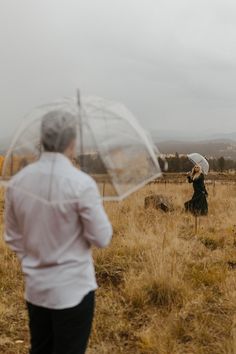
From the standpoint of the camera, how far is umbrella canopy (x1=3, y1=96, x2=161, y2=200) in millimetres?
2623

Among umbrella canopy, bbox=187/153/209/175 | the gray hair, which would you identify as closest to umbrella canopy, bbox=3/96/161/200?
the gray hair

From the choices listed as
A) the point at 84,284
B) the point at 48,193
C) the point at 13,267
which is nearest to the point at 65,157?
the point at 48,193

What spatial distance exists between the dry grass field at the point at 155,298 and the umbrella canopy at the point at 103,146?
202 cm

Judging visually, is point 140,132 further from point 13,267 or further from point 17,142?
point 13,267

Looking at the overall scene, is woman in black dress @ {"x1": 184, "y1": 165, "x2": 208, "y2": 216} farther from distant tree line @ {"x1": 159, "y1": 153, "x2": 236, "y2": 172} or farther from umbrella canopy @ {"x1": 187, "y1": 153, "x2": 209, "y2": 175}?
distant tree line @ {"x1": 159, "y1": 153, "x2": 236, "y2": 172}

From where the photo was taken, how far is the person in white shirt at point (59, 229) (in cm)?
246

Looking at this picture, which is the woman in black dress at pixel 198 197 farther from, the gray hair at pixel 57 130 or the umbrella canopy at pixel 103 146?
the gray hair at pixel 57 130

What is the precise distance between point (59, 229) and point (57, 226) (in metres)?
0.02

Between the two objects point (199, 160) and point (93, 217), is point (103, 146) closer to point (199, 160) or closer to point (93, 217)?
point (93, 217)

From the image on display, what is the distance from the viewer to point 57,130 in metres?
2.45

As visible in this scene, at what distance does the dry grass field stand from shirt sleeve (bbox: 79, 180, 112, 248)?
2005 mm

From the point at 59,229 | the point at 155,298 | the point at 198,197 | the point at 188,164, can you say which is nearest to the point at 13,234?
the point at 59,229

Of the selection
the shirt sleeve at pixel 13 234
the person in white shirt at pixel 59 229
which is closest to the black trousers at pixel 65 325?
the person in white shirt at pixel 59 229

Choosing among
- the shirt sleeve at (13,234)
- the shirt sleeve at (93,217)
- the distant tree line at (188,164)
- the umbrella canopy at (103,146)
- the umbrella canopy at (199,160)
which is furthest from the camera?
the distant tree line at (188,164)
